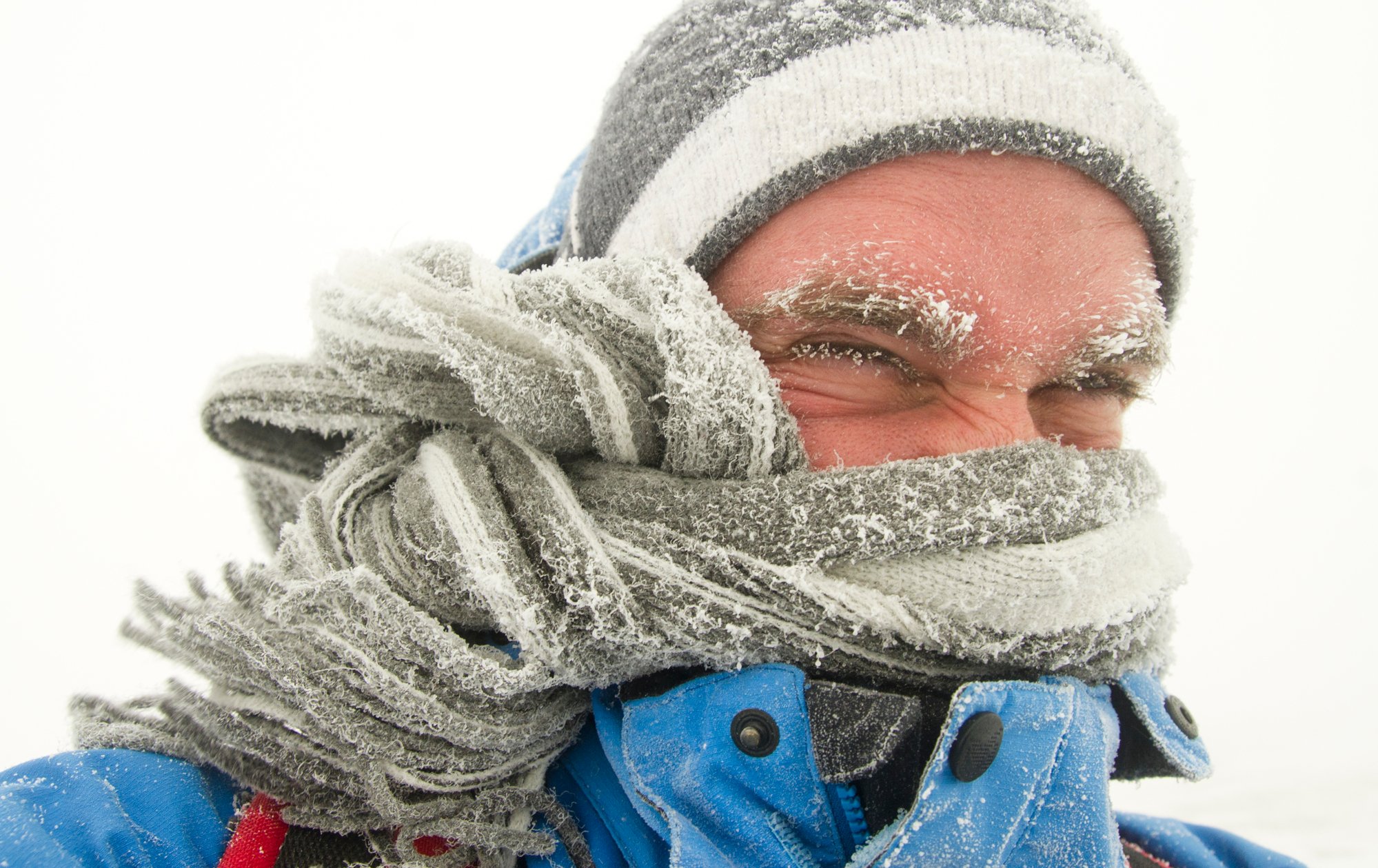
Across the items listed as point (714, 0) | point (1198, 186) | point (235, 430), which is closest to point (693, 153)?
point (714, 0)

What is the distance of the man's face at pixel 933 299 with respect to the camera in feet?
3.18

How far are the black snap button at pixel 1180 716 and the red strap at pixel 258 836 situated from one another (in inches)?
42.4

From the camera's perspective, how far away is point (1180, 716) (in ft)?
3.46

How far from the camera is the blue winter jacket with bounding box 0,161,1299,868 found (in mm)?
777

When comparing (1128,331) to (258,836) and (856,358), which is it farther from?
(258,836)

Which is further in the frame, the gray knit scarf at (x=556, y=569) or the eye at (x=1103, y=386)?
the eye at (x=1103, y=386)

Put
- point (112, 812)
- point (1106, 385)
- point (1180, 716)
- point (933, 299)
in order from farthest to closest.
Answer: point (1106, 385)
point (1180, 716)
point (933, 299)
point (112, 812)

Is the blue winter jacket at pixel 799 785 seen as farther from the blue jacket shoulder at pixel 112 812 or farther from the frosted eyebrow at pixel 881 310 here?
the frosted eyebrow at pixel 881 310

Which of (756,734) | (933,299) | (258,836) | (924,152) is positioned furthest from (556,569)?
(924,152)

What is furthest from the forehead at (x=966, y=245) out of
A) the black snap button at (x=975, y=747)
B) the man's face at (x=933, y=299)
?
the black snap button at (x=975, y=747)

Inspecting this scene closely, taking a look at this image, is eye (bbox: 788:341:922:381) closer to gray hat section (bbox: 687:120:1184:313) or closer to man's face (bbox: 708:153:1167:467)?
man's face (bbox: 708:153:1167:467)

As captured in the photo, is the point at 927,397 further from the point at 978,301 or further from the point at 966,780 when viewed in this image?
the point at 966,780

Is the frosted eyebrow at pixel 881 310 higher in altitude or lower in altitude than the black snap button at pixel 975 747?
higher

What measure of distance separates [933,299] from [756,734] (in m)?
0.53
